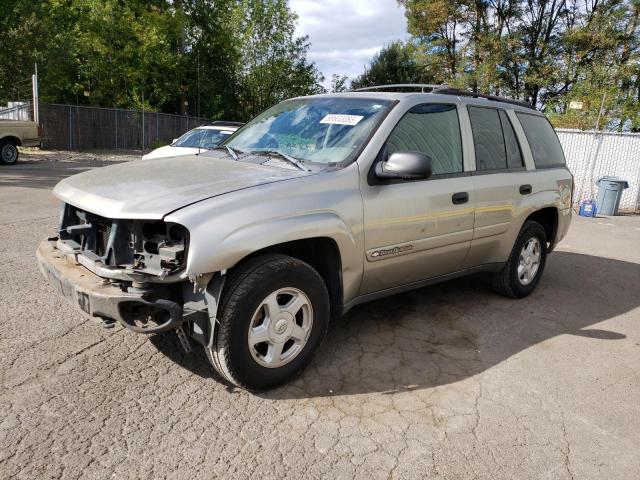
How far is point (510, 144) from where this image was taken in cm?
483

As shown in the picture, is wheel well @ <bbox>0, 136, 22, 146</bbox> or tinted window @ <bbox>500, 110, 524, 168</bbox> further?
wheel well @ <bbox>0, 136, 22, 146</bbox>

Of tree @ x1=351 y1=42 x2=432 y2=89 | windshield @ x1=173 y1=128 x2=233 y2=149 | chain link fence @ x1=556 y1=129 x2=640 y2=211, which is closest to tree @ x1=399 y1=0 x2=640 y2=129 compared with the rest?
tree @ x1=351 y1=42 x2=432 y2=89

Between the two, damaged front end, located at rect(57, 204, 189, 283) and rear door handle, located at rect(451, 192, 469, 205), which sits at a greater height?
rear door handle, located at rect(451, 192, 469, 205)

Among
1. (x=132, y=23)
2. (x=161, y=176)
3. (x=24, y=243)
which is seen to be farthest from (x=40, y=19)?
(x=161, y=176)

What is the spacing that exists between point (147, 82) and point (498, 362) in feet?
95.4

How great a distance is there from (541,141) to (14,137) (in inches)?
600

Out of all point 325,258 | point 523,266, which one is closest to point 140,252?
point 325,258

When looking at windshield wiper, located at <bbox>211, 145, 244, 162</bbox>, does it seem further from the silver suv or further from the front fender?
the front fender

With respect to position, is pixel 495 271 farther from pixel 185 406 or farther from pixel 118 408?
pixel 118 408

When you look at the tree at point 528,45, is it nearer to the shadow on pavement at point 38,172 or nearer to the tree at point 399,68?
the tree at point 399,68

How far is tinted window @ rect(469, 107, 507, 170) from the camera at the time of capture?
443 cm

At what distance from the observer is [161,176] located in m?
3.27

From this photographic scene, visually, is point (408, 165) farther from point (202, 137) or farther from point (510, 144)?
point (202, 137)

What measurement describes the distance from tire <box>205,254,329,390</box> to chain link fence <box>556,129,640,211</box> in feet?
42.6
